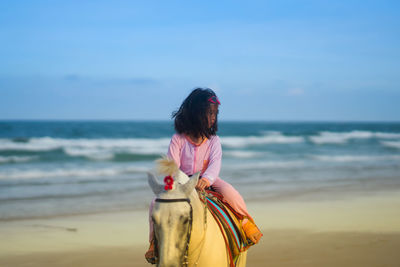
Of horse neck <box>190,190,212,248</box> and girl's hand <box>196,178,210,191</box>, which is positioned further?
girl's hand <box>196,178,210,191</box>

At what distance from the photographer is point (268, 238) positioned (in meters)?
5.56

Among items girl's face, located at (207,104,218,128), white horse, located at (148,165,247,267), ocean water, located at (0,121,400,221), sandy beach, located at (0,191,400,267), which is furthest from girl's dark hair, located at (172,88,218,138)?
ocean water, located at (0,121,400,221)

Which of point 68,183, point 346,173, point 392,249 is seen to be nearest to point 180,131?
point 392,249

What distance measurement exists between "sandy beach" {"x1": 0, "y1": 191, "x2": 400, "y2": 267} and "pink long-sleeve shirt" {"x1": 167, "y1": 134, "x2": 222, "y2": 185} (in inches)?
90.8

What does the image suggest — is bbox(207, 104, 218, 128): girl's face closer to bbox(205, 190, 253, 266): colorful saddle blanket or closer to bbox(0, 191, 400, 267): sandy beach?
bbox(205, 190, 253, 266): colorful saddle blanket

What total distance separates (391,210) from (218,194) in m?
5.35

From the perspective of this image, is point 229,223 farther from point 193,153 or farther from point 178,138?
point 178,138

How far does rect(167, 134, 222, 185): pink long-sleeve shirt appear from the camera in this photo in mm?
2752

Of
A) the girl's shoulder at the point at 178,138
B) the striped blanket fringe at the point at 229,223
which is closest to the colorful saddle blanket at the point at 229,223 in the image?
the striped blanket fringe at the point at 229,223

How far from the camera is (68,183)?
32.9ft

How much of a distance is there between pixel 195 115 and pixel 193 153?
247 millimetres

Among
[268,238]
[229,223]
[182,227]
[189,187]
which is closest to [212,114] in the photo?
[229,223]

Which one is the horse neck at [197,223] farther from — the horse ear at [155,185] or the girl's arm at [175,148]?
the girl's arm at [175,148]

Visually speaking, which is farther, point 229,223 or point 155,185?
point 229,223
